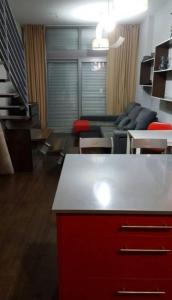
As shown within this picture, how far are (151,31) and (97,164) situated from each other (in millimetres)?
4653

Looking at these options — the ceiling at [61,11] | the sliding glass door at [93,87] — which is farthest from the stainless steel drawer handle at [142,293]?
the sliding glass door at [93,87]

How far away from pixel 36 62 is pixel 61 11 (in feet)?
5.71

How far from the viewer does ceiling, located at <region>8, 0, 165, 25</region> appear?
4.52 metres

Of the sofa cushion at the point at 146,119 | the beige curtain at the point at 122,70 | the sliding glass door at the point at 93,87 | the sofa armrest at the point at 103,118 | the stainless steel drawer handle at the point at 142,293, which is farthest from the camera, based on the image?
the sliding glass door at the point at 93,87

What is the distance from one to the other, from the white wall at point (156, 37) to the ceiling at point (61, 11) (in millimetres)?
168

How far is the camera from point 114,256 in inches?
49.0

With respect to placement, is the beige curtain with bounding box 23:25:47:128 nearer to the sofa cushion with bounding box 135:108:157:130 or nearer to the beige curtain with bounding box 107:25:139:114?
the beige curtain with bounding box 107:25:139:114

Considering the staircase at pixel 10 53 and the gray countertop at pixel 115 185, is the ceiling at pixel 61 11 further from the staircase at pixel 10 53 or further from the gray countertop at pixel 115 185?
the gray countertop at pixel 115 185

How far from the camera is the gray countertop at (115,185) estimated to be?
120cm

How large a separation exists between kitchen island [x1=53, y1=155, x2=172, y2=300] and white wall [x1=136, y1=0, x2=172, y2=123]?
334cm

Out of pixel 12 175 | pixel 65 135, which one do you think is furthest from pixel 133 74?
pixel 12 175

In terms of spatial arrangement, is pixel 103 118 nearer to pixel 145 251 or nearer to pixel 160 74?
pixel 160 74

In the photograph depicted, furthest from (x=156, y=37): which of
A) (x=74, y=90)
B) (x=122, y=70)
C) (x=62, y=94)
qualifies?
(x=62, y=94)

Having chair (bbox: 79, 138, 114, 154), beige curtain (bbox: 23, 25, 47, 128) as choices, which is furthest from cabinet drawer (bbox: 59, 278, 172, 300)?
beige curtain (bbox: 23, 25, 47, 128)
